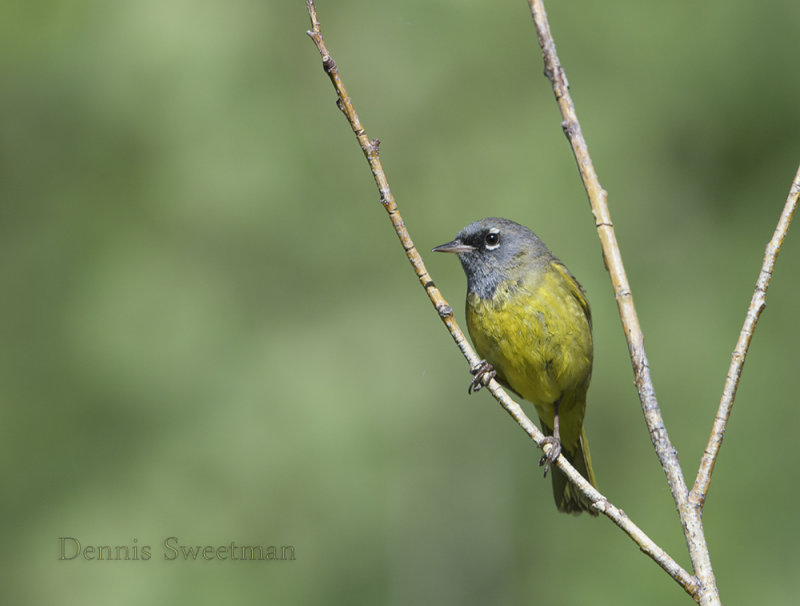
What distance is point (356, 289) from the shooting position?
13.0 meters

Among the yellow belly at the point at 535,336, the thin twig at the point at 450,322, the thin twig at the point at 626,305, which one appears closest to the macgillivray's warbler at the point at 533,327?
the yellow belly at the point at 535,336

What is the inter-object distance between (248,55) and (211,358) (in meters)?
5.70

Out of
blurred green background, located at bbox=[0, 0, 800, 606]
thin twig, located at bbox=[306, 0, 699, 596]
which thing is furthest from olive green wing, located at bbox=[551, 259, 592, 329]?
blurred green background, located at bbox=[0, 0, 800, 606]

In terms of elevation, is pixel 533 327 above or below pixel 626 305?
below

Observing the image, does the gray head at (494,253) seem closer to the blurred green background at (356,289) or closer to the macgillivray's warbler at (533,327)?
the macgillivray's warbler at (533,327)

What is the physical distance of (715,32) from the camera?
13.8 metres

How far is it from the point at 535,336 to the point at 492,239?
846 millimetres

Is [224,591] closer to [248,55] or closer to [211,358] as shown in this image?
[211,358]

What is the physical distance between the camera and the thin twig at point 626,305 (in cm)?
261

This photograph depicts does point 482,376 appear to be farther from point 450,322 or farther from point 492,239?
point 450,322

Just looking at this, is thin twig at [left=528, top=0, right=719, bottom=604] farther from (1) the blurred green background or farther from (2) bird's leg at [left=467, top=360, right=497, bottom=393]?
(1) the blurred green background

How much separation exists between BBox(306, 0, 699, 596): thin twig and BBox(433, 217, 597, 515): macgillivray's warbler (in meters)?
1.68

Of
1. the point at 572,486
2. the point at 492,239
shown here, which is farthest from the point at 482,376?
the point at 572,486

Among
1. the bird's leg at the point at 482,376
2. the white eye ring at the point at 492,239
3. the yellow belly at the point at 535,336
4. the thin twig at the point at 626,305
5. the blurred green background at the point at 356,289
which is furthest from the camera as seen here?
the blurred green background at the point at 356,289
